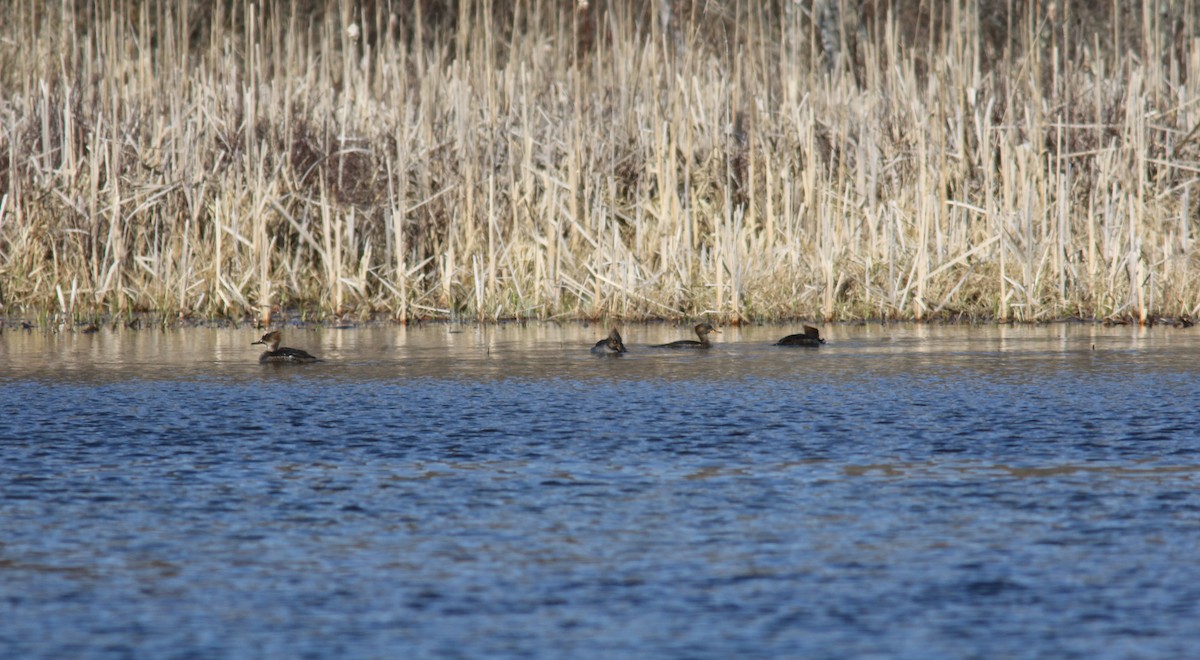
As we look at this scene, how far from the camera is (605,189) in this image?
14.2 m

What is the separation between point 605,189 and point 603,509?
8507 millimetres

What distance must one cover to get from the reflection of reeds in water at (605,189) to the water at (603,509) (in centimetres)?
279

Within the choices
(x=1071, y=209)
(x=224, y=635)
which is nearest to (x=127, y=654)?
(x=224, y=635)

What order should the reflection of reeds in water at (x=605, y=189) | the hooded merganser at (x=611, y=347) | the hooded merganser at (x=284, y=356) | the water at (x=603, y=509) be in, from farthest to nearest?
the reflection of reeds in water at (x=605, y=189) < the hooded merganser at (x=611, y=347) < the hooded merganser at (x=284, y=356) < the water at (x=603, y=509)

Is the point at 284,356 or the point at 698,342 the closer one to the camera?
the point at 284,356

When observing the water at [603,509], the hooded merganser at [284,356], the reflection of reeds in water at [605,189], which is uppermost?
the reflection of reeds in water at [605,189]

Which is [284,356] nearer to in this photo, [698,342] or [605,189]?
[698,342]

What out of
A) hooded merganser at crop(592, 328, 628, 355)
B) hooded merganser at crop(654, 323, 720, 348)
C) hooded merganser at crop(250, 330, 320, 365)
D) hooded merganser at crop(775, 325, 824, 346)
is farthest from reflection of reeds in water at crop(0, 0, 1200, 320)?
hooded merganser at crop(250, 330, 320, 365)

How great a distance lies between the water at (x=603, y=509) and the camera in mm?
4398

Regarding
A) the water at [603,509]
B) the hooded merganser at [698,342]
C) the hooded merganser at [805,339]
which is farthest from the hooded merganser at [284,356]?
the hooded merganser at [805,339]

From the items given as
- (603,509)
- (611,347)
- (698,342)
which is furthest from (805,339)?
(603,509)

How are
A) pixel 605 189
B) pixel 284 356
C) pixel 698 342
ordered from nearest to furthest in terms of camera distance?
pixel 284 356 < pixel 698 342 < pixel 605 189

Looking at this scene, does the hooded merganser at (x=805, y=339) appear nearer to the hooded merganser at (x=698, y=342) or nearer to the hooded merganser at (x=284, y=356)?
the hooded merganser at (x=698, y=342)

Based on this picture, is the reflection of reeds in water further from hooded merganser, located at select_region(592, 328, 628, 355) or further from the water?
the water
